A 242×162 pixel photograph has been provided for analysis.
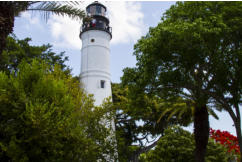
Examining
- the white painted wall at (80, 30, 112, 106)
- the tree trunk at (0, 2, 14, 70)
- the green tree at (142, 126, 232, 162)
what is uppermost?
the white painted wall at (80, 30, 112, 106)

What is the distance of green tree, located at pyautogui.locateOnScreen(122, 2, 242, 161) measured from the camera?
439 inches

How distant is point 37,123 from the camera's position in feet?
30.2

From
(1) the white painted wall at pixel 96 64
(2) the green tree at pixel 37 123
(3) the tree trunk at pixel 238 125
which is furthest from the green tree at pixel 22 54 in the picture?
(3) the tree trunk at pixel 238 125

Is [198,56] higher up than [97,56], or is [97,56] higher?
[97,56]

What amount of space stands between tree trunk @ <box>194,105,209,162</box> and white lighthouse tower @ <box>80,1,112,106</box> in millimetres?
10111

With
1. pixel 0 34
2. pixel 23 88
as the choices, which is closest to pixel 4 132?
pixel 23 88

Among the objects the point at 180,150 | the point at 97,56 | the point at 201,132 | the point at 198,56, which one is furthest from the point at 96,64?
the point at 198,56

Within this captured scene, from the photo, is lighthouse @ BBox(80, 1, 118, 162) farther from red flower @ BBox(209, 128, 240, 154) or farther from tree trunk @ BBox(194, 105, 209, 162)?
tree trunk @ BBox(194, 105, 209, 162)

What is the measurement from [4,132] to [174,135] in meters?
11.4

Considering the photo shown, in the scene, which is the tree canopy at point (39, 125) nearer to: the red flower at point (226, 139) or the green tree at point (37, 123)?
the green tree at point (37, 123)

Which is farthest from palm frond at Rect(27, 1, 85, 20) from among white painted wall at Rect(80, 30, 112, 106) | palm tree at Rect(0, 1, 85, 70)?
white painted wall at Rect(80, 30, 112, 106)

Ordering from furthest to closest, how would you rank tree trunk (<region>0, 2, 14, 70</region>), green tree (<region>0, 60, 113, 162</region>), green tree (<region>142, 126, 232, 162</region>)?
green tree (<region>142, 126, 232, 162</region>) → green tree (<region>0, 60, 113, 162</region>) → tree trunk (<region>0, 2, 14, 70</region>)

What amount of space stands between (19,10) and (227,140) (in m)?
18.0

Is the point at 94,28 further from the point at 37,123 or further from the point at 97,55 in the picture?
the point at 37,123
